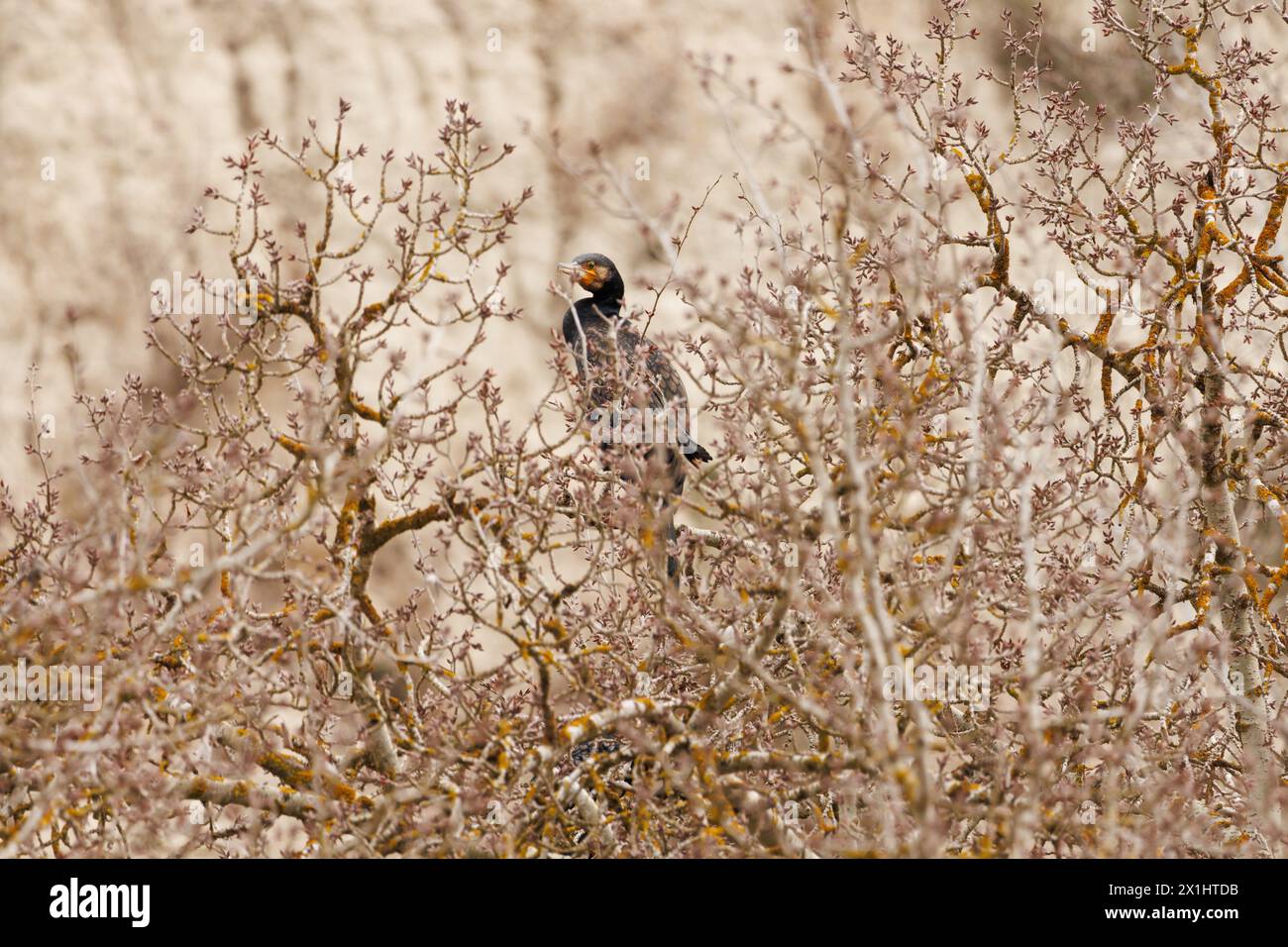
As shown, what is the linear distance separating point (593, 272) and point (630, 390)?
2.84m

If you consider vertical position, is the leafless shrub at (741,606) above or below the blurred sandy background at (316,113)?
below

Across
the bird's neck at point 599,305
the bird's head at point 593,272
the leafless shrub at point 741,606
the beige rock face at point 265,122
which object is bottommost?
the leafless shrub at point 741,606

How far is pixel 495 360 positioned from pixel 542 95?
12.2 feet

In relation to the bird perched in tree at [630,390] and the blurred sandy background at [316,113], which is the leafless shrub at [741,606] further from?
the blurred sandy background at [316,113]

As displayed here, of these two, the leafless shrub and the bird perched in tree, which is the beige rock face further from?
the leafless shrub

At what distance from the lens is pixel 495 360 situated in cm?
1545

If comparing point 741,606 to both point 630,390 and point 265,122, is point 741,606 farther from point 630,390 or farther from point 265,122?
point 265,122

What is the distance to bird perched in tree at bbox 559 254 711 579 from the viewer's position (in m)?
3.67

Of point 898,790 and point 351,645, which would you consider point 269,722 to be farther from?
point 898,790

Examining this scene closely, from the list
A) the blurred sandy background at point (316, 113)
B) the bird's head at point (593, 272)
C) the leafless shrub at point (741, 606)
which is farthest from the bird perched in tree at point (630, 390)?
the blurred sandy background at point (316, 113)

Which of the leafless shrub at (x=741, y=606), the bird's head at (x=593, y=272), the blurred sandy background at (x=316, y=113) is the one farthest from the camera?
the blurred sandy background at (x=316, y=113)

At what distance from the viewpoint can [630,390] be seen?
4152mm

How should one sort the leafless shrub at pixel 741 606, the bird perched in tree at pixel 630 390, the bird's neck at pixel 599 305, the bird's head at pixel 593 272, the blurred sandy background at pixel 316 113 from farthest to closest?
1. the blurred sandy background at pixel 316 113
2. the bird's neck at pixel 599 305
3. the bird's head at pixel 593 272
4. the bird perched in tree at pixel 630 390
5. the leafless shrub at pixel 741 606

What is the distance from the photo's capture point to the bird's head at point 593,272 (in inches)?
267
